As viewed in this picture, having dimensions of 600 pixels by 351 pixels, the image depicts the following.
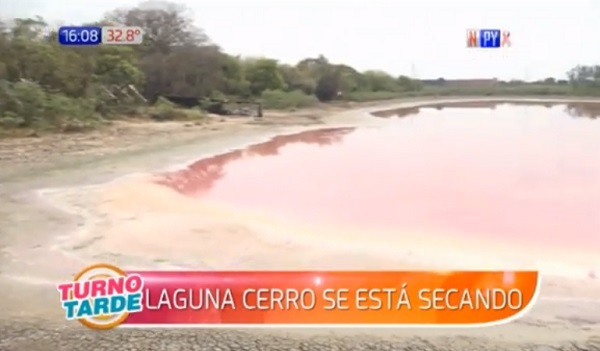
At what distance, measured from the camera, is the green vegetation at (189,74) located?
175 cm

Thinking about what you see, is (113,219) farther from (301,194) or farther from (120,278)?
(301,194)

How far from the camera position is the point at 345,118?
2.01m

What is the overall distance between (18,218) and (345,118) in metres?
1.23

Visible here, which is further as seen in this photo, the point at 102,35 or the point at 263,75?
the point at 263,75
